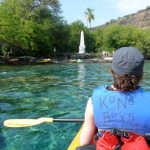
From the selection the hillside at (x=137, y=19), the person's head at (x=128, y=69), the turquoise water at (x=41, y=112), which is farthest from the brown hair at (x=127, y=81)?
the hillside at (x=137, y=19)

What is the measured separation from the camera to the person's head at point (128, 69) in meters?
2.95

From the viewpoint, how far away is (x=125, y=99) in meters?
2.99

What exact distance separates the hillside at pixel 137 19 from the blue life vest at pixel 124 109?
→ 562 ft

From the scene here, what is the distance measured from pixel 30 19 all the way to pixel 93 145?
54578 mm

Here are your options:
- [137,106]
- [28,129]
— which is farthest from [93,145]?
[28,129]

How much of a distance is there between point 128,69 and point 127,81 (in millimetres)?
102

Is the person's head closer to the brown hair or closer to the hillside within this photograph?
the brown hair

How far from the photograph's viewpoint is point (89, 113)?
3096 millimetres

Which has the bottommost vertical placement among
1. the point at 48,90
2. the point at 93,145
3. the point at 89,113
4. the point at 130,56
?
the point at 48,90

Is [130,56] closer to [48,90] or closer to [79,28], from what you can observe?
[48,90]

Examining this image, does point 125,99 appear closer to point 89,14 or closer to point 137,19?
point 89,14

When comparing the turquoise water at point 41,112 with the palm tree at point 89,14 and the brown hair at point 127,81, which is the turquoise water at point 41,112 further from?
the palm tree at point 89,14

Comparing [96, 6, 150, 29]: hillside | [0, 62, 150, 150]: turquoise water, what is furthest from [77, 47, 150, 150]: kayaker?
[96, 6, 150, 29]: hillside

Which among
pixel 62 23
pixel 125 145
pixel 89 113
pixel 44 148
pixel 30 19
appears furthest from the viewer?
pixel 62 23
